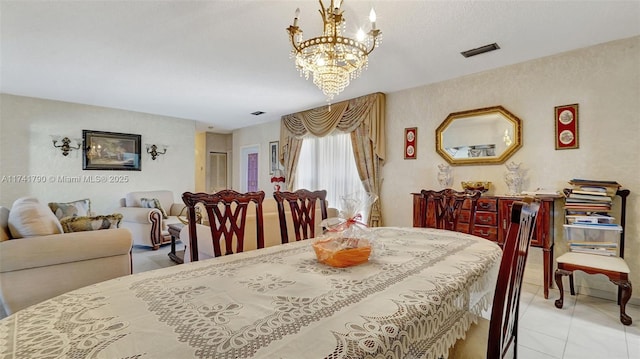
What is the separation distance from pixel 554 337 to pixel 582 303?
0.94 m

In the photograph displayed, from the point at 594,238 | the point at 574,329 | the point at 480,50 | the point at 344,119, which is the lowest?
the point at 574,329

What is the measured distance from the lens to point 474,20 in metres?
2.42

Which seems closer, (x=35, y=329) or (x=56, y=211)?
(x=35, y=329)

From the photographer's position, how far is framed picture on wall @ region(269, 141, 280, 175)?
21.3 ft

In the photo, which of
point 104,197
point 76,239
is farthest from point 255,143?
point 76,239

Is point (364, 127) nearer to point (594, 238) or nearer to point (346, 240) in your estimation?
point (594, 238)

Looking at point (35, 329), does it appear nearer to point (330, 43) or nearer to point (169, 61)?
point (330, 43)

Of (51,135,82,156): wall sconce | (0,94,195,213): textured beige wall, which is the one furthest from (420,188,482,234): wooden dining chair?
(51,135,82,156): wall sconce

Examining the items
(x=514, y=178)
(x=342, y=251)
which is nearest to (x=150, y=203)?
(x=342, y=251)

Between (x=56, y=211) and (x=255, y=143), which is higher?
(x=255, y=143)

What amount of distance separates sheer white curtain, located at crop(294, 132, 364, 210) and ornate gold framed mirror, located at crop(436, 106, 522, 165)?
151cm

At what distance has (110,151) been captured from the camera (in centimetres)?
549

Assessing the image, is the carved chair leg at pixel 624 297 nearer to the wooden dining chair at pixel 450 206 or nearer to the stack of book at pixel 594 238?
the stack of book at pixel 594 238

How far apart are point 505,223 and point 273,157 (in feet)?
15.5
